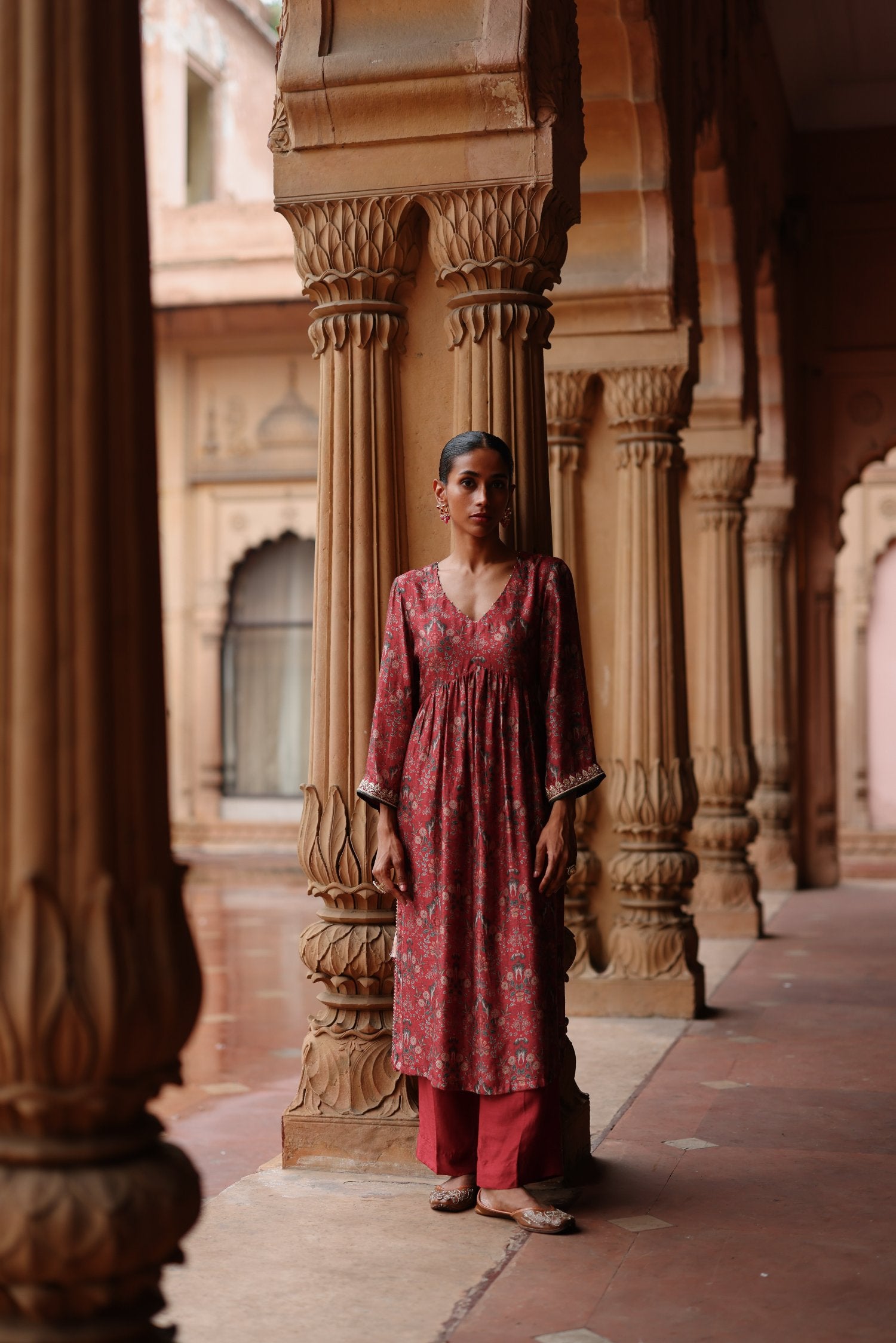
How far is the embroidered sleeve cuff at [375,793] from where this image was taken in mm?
3412

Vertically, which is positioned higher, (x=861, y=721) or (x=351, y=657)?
(x=351, y=657)

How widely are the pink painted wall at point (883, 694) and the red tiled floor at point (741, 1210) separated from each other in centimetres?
1019

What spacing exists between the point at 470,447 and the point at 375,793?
75 cm

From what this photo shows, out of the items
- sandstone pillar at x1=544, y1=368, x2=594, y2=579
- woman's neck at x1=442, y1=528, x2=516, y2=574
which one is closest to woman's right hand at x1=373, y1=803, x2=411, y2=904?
woman's neck at x1=442, y1=528, x2=516, y2=574

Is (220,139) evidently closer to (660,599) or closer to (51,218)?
(660,599)

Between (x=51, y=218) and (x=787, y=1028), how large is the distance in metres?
4.90

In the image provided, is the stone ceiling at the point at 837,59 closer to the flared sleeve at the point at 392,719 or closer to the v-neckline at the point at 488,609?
the v-neckline at the point at 488,609

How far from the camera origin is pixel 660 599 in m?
6.20

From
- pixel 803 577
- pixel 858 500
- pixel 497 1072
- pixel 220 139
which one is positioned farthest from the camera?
pixel 220 139

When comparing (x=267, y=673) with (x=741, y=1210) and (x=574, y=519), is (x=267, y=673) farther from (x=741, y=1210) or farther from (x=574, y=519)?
(x=741, y=1210)

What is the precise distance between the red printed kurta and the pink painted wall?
13.1 meters

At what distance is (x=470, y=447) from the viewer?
Result: 11.0 ft

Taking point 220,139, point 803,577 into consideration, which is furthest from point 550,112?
point 220,139

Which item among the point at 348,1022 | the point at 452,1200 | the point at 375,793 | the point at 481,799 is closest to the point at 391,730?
the point at 375,793
